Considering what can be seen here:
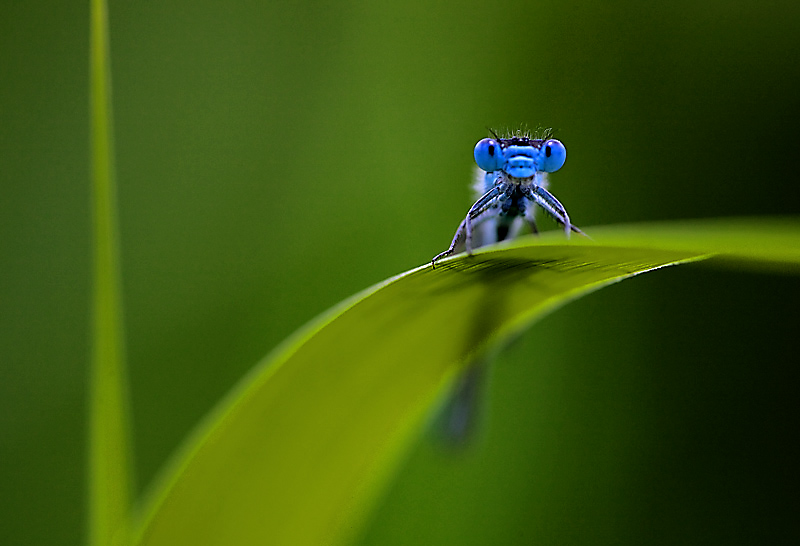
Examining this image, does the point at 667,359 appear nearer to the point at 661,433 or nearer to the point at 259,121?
the point at 661,433

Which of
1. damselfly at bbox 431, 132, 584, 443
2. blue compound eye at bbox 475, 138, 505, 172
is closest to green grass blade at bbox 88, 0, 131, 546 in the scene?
damselfly at bbox 431, 132, 584, 443

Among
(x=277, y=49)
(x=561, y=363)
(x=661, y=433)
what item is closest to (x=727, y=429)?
(x=661, y=433)

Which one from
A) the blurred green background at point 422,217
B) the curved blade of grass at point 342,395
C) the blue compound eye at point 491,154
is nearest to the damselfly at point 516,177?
the blue compound eye at point 491,154

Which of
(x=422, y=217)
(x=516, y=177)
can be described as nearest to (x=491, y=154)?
(x=516, y=177)

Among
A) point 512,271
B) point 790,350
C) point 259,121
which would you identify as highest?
point 259,121

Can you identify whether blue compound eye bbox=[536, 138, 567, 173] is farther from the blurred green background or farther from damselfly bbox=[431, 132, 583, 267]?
the blurred green background

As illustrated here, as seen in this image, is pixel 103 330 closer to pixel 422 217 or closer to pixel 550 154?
pixel 550 154

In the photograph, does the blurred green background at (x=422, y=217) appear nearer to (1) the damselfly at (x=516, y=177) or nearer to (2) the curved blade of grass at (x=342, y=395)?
(1) the damselfly at (x=516, y=177)
